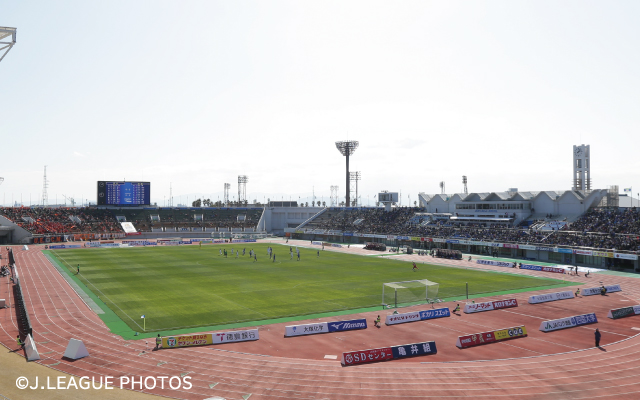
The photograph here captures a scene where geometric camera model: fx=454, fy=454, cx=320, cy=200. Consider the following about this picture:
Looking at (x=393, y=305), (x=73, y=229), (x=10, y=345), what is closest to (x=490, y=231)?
(x=393, y=305)

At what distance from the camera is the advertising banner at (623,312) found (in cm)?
3378

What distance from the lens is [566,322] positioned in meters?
31.0

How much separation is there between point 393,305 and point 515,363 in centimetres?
1418

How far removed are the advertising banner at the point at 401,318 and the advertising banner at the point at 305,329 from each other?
4852 mm

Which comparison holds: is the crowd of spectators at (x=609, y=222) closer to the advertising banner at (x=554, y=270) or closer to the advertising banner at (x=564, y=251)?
the advertising banner at (x=564, y=251)

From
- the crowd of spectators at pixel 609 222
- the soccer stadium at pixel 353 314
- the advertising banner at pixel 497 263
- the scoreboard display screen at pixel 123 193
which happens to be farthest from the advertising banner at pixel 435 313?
the scoreboard display screen at pixel 123 193

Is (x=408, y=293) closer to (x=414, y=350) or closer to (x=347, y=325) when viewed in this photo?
(x=347, y=325)

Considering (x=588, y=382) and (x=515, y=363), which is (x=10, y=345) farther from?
(x=588, y=382)

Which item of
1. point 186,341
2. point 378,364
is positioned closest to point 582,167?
point 378,364

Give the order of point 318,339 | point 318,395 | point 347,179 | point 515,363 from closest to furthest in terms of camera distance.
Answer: point 318,395 → point 515,363 → point 318,339 → point 347,179

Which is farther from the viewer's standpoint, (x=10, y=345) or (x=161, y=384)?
(x=10, y=345)

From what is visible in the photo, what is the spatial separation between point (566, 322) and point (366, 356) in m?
16.0

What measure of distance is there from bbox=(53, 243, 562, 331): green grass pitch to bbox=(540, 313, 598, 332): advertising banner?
11.8 metres

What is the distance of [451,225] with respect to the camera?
89.9m
